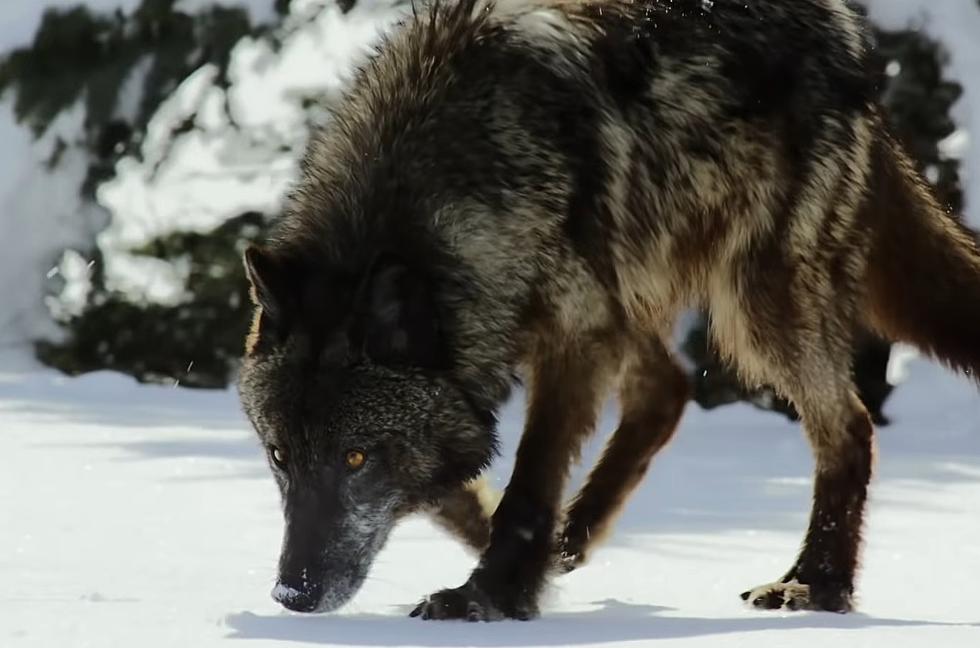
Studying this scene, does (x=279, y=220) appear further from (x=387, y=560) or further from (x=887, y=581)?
(x=887, y=581)

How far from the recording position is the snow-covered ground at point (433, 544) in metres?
4.03

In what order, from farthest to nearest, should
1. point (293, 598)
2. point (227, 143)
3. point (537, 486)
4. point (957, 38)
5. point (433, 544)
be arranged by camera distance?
point (227, 143) → point (957, 38) → point (433, 544) → point (537, 486) → point (293, 598)

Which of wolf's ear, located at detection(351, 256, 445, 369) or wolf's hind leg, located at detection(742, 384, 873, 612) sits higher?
wolf's ear, located at detection(351, 256, 445, 369)

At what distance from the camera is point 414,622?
4.27m

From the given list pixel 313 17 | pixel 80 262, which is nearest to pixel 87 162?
pixel 80 262

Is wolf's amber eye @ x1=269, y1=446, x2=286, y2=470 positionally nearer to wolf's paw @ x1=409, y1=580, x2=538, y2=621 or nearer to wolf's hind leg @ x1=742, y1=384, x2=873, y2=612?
wolf's paw @ x1=409, y1=580, x2=538, y2=621

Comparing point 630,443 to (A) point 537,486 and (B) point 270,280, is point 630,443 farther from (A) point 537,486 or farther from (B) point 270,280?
(B) point 270,280

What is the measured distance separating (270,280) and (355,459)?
1.69ft

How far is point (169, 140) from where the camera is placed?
11.3 meters

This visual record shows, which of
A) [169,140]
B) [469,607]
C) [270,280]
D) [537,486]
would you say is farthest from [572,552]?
[169,140]

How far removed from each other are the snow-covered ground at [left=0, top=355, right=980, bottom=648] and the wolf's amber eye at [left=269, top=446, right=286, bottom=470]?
0.36 metres

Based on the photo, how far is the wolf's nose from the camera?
4.19m

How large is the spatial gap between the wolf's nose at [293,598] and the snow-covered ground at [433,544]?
0.04m

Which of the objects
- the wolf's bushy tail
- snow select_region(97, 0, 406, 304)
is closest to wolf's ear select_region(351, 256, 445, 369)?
the wolf's bushy tail
